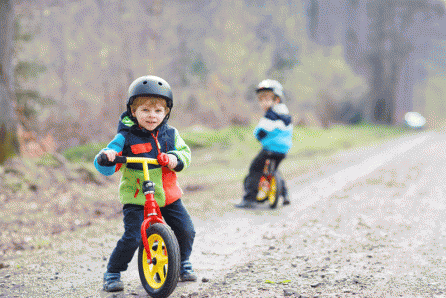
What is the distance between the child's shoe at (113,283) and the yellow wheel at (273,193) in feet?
11.2

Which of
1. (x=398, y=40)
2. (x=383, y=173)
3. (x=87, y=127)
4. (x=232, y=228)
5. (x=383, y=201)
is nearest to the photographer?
(x=232, y=228)

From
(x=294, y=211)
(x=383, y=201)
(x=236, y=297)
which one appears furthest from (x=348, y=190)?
(x=236, y=297)

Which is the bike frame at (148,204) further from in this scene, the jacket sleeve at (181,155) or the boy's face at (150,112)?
the boy's face at (150,112)

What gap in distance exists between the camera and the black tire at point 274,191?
A: 652cm

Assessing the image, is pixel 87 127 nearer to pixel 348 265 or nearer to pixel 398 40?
pixel 348 265

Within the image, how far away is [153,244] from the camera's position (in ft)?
10.7

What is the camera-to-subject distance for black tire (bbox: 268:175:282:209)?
652 cm

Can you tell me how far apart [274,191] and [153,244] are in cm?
356

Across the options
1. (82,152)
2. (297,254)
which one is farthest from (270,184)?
(82,152)

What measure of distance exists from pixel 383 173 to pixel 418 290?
6.96 metres

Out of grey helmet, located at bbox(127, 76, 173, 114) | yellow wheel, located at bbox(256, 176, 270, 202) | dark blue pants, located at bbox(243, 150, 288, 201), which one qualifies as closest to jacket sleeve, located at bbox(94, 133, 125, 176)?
grey helmet, located at bbox(127, 76, 173, 114)

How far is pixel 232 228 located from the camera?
5.48 m

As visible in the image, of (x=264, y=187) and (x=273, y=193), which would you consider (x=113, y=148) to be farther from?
(x=264, y=187)

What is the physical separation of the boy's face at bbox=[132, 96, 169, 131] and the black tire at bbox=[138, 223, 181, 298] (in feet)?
2.58
